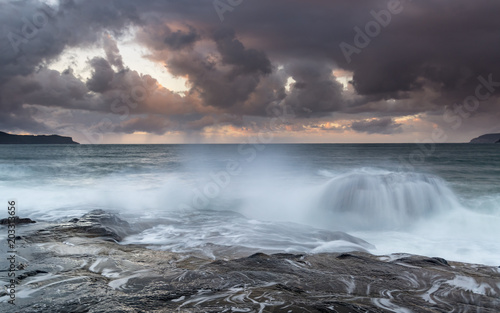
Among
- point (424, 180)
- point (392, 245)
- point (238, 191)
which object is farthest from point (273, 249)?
point (238, 191)

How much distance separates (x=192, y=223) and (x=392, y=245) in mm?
6400

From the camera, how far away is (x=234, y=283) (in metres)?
4.31

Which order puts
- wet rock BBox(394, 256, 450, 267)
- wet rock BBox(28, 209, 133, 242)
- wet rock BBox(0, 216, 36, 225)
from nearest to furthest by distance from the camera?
1. wet rock BBox(394, 256, 450, 267)
2. wet rock BBox(28, 209, 133, 242)
3. wet rock BBox(0, 216, 36, 225)

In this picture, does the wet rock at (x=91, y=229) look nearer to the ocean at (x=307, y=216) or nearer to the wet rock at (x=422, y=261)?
the ocean at (x=307, y=216)

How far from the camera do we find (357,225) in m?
12.1

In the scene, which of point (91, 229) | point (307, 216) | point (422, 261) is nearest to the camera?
point (422, 261)

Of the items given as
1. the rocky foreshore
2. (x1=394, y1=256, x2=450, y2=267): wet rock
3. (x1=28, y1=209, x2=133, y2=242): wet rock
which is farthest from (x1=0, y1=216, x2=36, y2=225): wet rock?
(x1=394, y1=256, x2=450, y2=267): wet rock

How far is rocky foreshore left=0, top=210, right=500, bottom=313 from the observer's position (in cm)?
361

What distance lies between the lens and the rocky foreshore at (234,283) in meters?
3.61

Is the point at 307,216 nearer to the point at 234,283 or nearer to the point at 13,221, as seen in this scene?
the point at 234,283

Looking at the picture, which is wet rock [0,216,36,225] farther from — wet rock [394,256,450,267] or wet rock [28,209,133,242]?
wet rock [394,256,450,267]

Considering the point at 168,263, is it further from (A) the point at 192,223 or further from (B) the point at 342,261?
(A) the point at 192,223

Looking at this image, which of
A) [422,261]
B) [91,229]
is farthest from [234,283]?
[91,229]

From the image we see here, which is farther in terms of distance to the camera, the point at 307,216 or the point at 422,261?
the point at 307,216
